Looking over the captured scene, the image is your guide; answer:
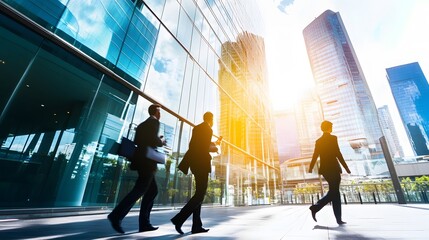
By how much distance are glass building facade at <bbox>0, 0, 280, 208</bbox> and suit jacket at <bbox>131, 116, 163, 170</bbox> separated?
3.18 metres

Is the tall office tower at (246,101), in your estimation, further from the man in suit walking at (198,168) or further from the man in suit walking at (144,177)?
the man in suit walking at (144,177)

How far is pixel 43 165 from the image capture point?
15.0 feet

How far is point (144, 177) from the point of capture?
7.73 ft

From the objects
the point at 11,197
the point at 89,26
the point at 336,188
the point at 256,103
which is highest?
the point at 256,103

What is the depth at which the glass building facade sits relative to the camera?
13.6ft

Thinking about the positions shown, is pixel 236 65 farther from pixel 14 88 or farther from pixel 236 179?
pixel 14 88

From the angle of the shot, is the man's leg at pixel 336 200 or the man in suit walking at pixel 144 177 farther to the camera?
the man's leg at pixel 336 200

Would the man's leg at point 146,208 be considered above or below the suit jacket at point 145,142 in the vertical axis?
below

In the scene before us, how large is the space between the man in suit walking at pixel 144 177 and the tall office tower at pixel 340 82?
98409mm

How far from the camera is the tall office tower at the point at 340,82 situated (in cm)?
9050

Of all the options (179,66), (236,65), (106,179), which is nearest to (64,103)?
(106,179)

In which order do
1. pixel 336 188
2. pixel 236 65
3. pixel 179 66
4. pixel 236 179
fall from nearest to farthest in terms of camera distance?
1. pixel 336 188
2. pixel 179 66
3. pixel 236 179
4. pixel 236 65

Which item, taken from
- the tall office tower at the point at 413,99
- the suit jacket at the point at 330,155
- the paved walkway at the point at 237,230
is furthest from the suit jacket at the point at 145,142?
the tall office tower at the point at 413,99

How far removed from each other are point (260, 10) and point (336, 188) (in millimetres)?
30973
